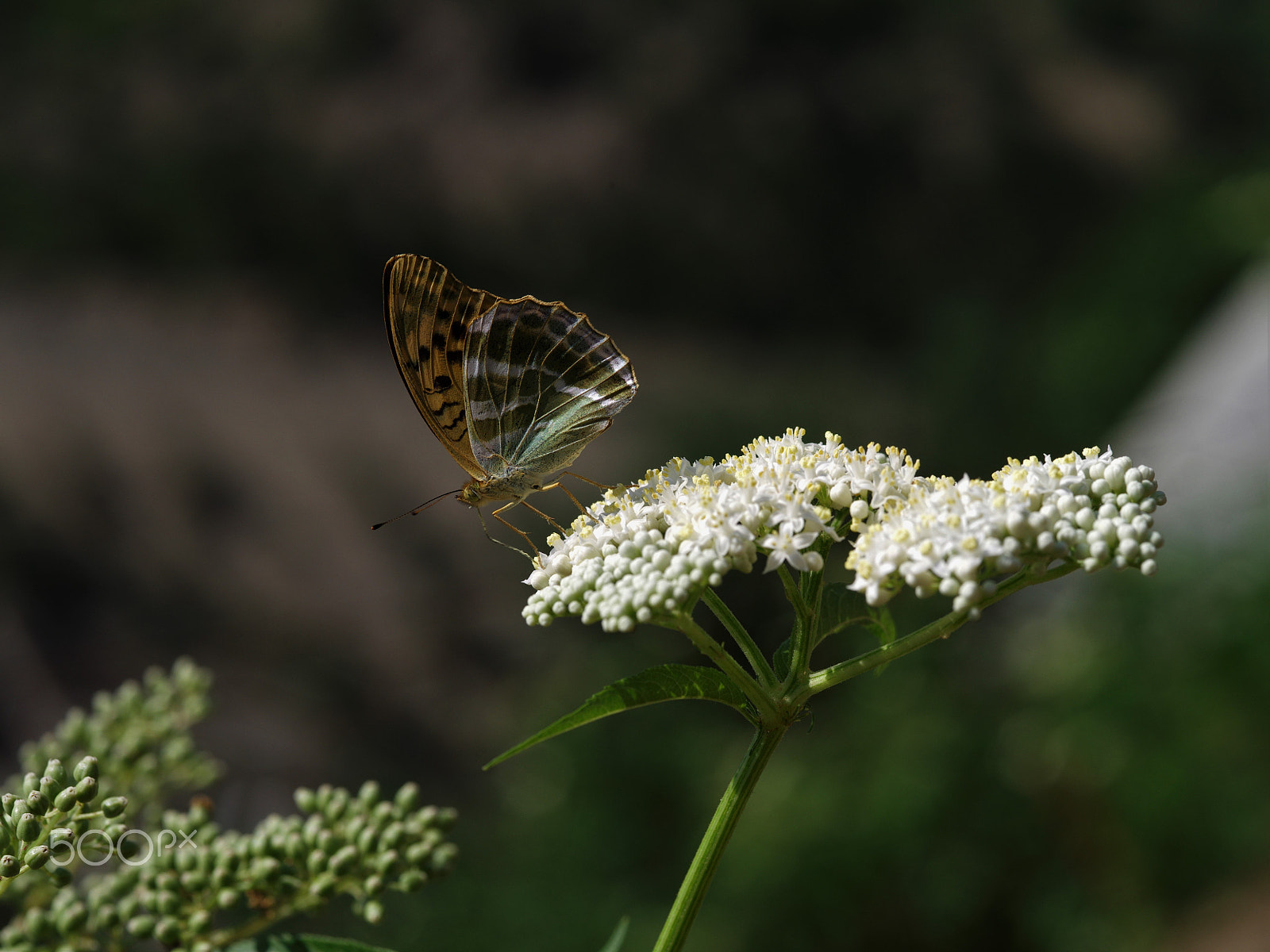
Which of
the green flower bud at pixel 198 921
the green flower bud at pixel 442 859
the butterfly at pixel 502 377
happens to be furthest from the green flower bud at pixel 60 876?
the butterfly at pixel 502 377

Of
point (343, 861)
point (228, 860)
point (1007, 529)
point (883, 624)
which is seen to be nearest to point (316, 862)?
point (343, 861)

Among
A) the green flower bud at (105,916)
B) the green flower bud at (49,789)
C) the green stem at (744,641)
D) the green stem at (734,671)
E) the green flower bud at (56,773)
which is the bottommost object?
the green flower bud at (105,916)

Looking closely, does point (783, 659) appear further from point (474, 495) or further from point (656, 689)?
point (474, 495)

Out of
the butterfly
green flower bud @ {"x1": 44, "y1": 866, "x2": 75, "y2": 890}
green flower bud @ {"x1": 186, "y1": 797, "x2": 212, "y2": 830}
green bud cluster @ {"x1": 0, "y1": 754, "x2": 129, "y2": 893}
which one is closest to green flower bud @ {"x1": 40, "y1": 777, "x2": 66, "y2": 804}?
green bud cluster @ {"x1": 0, "y1": 754, "x2": 129, "y2": 893}

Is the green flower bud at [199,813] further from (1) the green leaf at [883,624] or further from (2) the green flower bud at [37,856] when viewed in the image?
(1) the green leaf at [883,624]

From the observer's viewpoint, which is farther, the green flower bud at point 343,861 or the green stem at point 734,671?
the green flower bud at point 343,861

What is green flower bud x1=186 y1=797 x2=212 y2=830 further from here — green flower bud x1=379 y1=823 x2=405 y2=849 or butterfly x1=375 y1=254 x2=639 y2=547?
butterfly x1=375 y1=254 x2=639 y2=547
